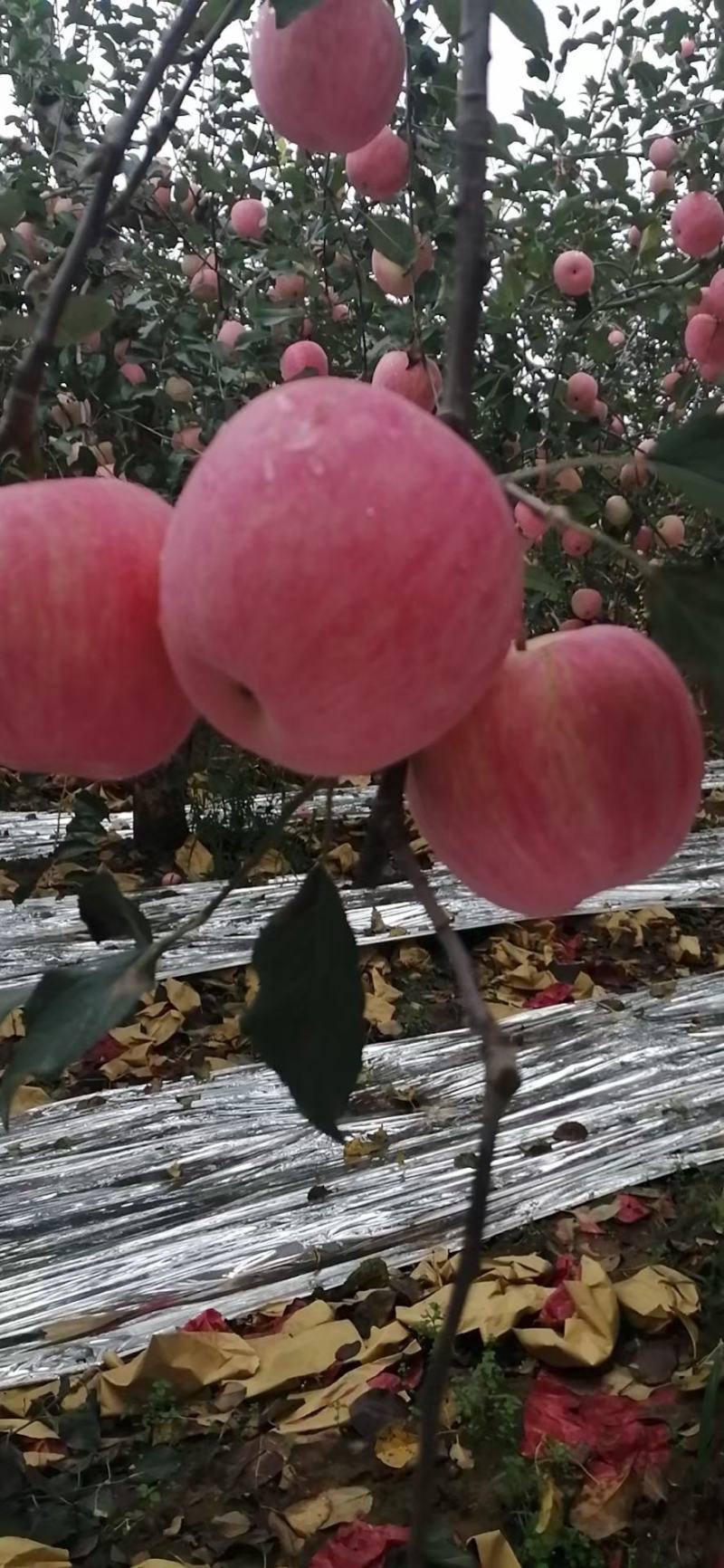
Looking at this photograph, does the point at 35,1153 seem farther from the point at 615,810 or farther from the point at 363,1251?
the point at 615,810

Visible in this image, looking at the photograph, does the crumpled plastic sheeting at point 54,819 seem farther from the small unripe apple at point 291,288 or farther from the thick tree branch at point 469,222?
the thick tree branch at point 469,222

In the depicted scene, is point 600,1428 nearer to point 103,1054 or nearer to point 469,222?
point 103,1054

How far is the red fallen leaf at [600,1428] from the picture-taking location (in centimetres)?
115

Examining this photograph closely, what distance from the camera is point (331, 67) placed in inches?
28.3

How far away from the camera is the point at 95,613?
36 centimetres

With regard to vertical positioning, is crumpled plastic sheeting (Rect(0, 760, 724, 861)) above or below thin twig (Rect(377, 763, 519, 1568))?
below

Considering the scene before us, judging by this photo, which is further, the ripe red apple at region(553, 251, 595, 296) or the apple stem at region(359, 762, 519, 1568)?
the ripe red apple at region(553, 251, 595, 296)

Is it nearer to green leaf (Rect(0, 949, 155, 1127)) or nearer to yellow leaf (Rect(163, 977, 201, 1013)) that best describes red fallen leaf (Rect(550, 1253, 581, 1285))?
yellow leaf (Rect(163, 977, 201, 1013))

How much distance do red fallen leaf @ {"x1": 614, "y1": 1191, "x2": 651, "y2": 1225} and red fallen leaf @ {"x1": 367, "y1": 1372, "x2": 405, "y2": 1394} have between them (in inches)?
15.5

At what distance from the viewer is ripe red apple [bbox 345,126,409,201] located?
106 cm

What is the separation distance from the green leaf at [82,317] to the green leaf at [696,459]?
22cm

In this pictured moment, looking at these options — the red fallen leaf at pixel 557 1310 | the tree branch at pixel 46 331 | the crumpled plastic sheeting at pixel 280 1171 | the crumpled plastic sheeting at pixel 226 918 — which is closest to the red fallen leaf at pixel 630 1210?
the crumpled plastic sheeting at pixel 280 1171

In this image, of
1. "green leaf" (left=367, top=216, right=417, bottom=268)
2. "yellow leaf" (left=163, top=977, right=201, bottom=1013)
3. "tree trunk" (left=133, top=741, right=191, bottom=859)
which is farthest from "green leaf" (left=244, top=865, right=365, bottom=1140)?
"tree trunk" (left=133, top=741, right=191, bottom=859)

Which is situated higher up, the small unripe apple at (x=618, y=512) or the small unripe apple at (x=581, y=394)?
the small unripe apple at (x=581, y=394)
